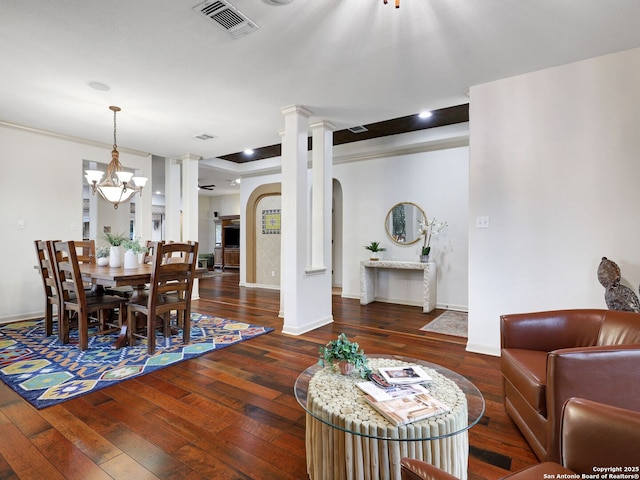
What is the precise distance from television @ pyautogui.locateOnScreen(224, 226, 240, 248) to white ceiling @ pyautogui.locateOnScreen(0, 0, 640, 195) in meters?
6.95

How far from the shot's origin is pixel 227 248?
11.0 m

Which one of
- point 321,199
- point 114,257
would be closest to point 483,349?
point 321,199

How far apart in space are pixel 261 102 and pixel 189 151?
2.62 metres

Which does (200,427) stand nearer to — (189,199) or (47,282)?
(47,282)

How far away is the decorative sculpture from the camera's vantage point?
2.42 m

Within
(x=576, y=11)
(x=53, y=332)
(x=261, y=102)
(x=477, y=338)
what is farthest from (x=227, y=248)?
(x=576, y=11)

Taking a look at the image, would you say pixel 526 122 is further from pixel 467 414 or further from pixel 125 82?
pixel 125 82

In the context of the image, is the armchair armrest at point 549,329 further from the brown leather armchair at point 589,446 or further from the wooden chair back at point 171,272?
the wooden chair back at point 171,272

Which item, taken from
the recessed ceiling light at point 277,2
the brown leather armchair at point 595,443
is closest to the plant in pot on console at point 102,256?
the recessed ceiling light at point 277,2

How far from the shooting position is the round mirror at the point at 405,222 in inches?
214

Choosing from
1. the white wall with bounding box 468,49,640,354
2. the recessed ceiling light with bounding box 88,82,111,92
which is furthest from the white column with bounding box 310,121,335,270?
the recessed ceiling light with bounding box 88,82,111,92

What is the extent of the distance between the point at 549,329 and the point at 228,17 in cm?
289

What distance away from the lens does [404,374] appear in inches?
62.7

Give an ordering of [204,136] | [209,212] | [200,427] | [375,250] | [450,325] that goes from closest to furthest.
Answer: [200,427] → [450,325] → [204,136] → [375,250] → [209,212]
